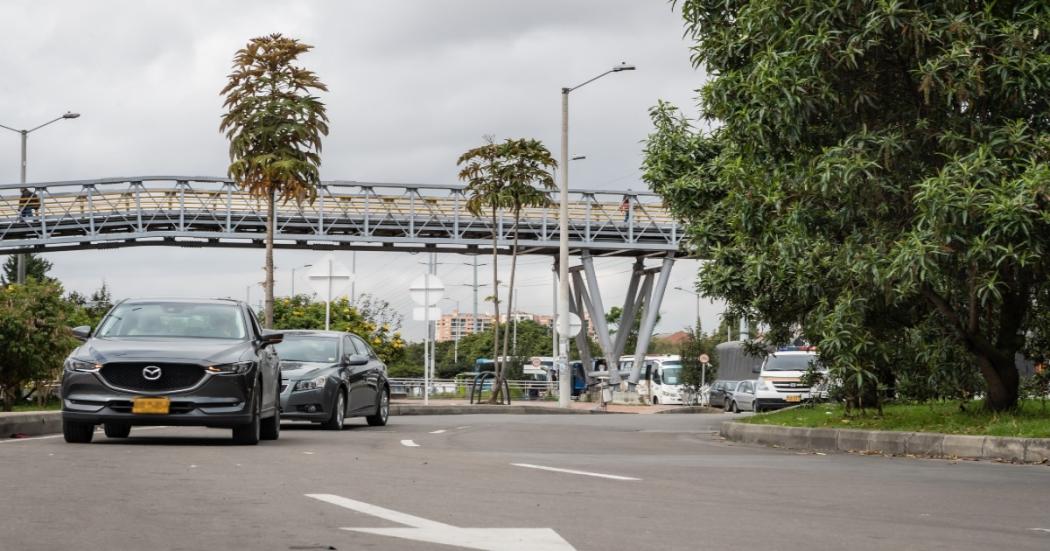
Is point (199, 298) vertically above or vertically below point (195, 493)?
above

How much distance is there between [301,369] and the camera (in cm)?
2052

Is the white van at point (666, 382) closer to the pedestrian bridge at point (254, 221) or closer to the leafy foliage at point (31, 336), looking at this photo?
the pedestrian bridge at point (254, 221)

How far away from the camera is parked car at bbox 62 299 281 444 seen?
14.3m

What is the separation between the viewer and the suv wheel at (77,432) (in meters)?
14.8

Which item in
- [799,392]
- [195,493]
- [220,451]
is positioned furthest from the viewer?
[799,392]

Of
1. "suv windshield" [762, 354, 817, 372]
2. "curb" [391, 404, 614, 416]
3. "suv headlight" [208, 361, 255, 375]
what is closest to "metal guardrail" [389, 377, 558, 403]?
"suv windshield" [762, 354, 817, 372]

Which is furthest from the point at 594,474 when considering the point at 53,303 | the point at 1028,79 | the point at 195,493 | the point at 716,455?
the point at 53,303

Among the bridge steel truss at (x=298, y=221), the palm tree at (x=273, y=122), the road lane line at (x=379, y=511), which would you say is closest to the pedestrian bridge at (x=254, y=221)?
the bridge steel truss at (x=298, y=221)

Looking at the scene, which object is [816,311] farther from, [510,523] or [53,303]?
[53,303]

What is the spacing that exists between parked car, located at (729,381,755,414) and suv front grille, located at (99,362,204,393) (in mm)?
33750

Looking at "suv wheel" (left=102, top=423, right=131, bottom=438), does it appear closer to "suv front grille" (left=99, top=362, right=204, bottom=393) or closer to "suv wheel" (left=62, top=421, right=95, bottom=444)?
"suv wheel" (left=62, top=421, right=95, bottom=444)

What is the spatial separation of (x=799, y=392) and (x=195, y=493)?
35005 mm

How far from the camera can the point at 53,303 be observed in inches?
1047

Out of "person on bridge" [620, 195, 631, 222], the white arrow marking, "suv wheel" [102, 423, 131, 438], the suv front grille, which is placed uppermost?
"person on bridge" [620, 195, 631, 222]
